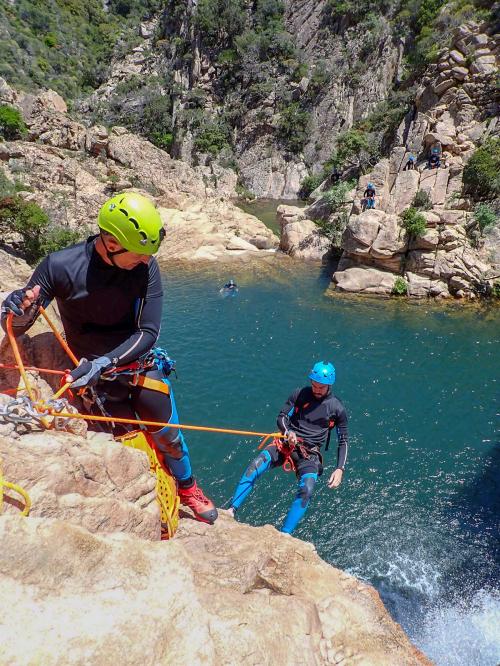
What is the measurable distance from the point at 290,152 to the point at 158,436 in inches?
2376

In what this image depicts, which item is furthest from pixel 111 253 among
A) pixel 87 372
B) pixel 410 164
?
pixel 410 164

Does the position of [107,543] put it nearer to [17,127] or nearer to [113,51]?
[17,127]

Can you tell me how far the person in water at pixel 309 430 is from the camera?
705 centimetres

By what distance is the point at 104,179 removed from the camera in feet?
123

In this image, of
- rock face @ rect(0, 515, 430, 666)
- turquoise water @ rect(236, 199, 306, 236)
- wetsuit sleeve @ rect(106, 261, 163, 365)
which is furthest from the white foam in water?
turquoise water @ rect(236, 199, 306, 236)

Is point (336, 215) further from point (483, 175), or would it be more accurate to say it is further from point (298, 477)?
point (298, 477)

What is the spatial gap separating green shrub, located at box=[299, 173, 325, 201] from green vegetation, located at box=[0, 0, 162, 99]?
45406 millimetres

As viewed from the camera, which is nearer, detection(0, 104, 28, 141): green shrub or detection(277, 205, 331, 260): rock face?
detection(277, 205, 331, 260): rock face

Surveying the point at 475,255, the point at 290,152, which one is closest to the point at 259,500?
the point at 475,255

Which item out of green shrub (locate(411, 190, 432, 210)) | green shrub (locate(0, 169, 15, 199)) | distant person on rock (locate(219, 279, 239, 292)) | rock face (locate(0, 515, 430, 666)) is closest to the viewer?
rock face (locate(0, 515, 430, 666))

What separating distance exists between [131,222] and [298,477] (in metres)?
5.90

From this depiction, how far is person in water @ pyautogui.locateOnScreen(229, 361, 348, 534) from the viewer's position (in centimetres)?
705

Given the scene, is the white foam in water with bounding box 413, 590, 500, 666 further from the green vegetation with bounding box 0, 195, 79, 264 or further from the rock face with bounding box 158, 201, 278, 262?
the rock face with bounding box 158, 201, 278, 262

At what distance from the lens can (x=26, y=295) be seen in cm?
332
